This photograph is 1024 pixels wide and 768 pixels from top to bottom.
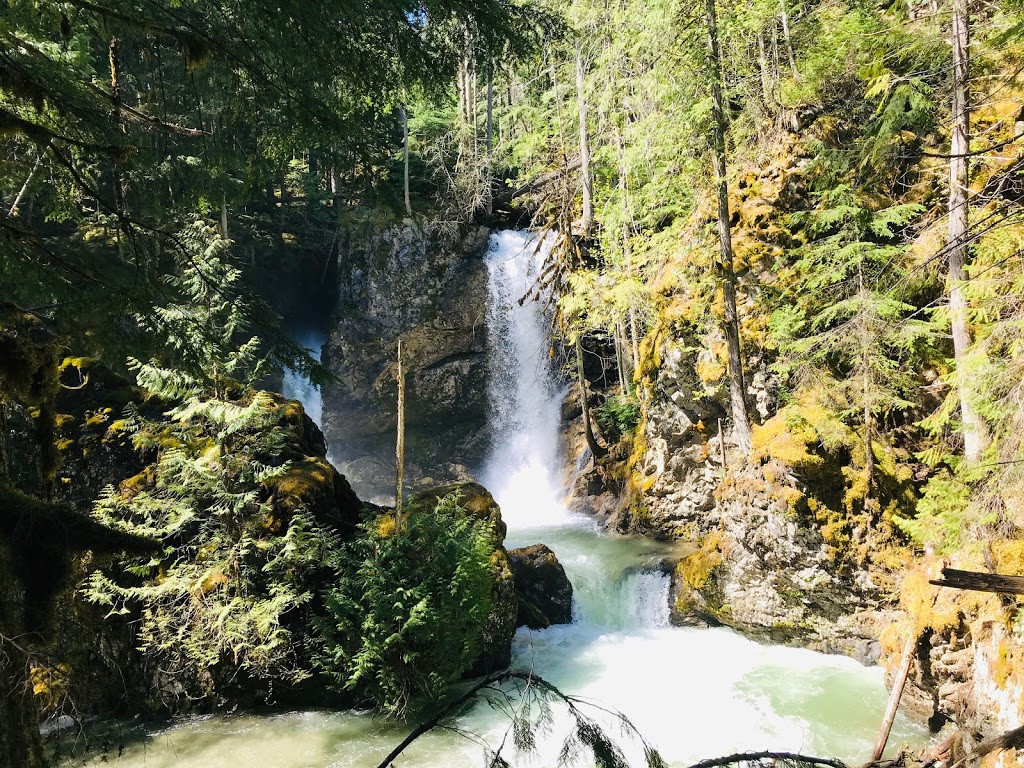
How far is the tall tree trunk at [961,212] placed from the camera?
652 centimetres

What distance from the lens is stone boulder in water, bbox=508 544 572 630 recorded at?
1145 centimetres

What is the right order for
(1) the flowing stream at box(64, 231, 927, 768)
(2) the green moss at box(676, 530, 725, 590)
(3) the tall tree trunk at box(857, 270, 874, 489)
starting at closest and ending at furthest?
1. (1) the flowing stream at box(64, 231, 927, 768)
2. (3) the tall tree trunk at box(857, 270, 874, 489)
3. (2) the green moss at box(676, 530, 725, 590)

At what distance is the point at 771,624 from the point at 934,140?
8.62 meters

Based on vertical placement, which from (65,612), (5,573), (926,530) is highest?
(5,573)

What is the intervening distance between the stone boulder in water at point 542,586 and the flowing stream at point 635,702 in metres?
0.24

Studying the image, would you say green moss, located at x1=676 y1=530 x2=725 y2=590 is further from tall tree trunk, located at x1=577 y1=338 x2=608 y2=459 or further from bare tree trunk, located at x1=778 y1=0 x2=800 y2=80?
bare tree trunk, located at x1=778 y1=0 x2=800 y2=80

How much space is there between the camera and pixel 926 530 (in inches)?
287

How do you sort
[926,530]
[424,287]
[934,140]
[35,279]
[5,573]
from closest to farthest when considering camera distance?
[5,573] → [35,279] → [926,530] → [934,140] → [424,287]

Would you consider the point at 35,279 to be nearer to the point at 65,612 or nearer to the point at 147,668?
the point at 65,612

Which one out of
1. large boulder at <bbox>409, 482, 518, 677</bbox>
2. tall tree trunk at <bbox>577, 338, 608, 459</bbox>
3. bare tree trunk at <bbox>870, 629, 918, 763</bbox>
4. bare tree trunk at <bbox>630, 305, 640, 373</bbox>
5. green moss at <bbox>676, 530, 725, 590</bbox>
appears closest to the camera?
bare tree trunk at <bbox>870, 629, 918, 763</bbox>

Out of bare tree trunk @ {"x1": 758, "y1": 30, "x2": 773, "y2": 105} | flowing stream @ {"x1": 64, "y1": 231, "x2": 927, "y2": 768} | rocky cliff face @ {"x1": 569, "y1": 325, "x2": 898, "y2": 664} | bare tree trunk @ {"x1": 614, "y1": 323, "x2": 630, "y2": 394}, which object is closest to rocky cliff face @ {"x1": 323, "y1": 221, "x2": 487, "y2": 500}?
bare tree trunk @ {"x1": 614, "y1": 323, "x2": 630, "y2": 394}

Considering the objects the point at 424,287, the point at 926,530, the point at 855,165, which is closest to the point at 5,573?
the point at 926,530

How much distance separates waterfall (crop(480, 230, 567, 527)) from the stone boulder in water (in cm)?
780

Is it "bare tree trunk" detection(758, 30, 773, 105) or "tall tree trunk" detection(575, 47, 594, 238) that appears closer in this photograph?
"bare tree trunk" detection(758, 30, 773, 105)
